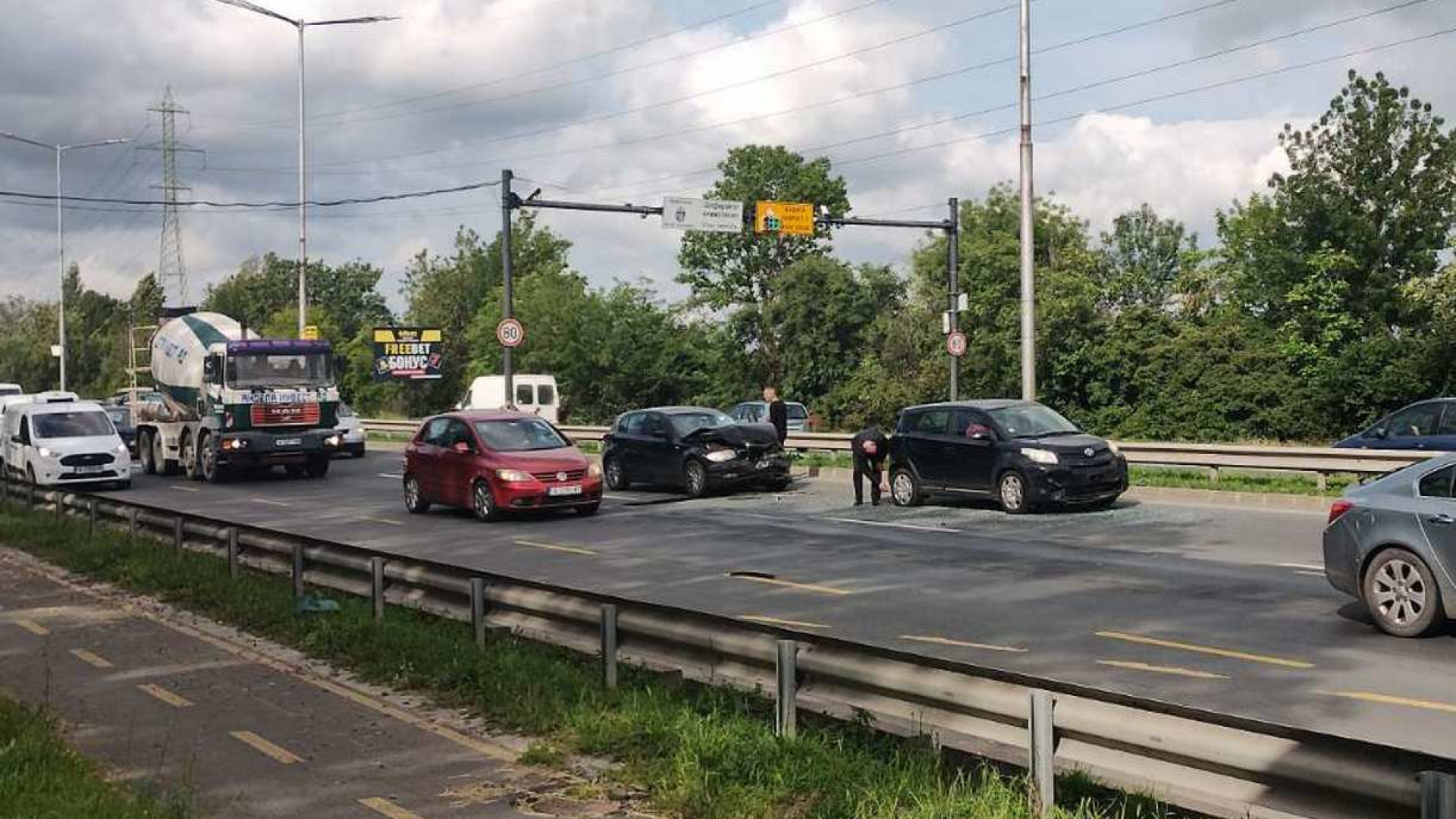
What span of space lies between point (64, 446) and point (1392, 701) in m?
25.6

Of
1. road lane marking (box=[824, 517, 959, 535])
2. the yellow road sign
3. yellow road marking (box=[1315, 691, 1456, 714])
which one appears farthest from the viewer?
the yellow road sign

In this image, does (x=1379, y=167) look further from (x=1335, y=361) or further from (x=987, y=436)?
(x=987, y=436)

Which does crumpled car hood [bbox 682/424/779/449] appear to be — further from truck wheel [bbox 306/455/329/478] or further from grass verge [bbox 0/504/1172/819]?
grass verge [bbox 0/504/1172/819]

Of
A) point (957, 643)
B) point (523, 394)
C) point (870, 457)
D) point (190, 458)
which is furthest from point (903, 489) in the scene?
point (523, 394)

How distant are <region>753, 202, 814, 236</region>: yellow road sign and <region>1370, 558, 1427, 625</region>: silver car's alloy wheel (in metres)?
25.5

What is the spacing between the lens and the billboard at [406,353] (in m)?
60.9

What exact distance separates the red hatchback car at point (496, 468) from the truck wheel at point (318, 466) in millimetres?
8351

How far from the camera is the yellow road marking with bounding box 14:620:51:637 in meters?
11.1

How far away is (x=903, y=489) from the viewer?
2139cm

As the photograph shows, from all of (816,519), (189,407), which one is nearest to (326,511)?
(816,519)

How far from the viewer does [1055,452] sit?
63.2ft

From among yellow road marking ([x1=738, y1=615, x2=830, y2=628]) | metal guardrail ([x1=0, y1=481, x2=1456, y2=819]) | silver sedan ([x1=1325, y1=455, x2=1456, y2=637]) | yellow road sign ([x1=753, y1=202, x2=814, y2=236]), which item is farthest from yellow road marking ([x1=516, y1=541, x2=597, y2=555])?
yellow road sign ([x1=753, y1=202, x2=814, y2=236])

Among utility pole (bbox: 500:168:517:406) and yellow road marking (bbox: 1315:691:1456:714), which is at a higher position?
utility pole (bbox: 500:168:517:406)

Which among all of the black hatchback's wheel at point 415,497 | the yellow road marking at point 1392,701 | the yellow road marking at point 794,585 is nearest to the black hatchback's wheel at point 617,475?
the black hatchback's wheel at point 415,497
